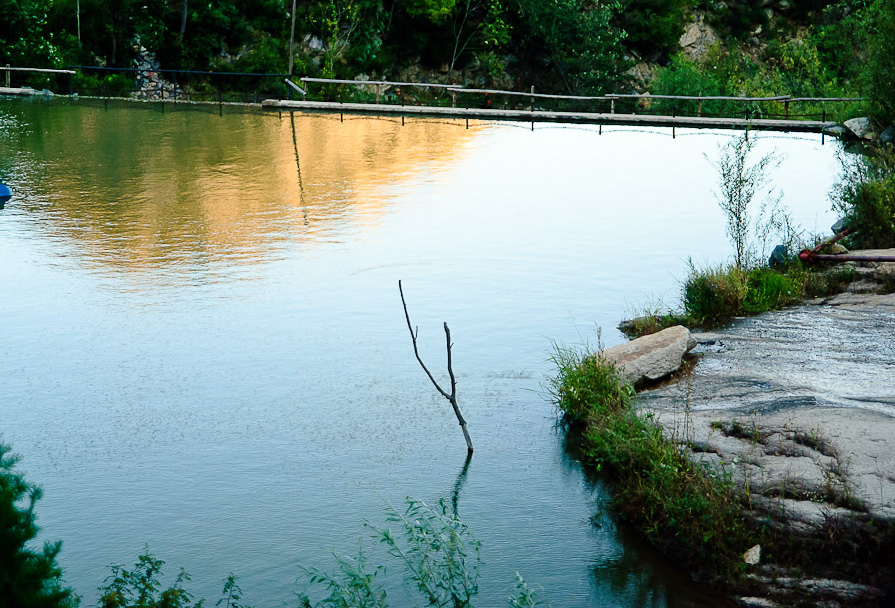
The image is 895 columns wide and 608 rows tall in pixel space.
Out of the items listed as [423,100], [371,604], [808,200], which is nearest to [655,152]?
[808,200]

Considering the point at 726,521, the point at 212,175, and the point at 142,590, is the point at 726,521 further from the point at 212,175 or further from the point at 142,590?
the point at 212,175

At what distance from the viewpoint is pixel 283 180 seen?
19.8 meters

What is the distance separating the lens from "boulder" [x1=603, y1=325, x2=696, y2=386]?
31.7 ft

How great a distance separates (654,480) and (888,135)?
14250mm

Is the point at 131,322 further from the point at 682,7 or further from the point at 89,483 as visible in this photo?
the point at 682,7

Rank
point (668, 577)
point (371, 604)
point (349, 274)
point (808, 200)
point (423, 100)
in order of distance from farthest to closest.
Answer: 1. point (423, 100)
2. point (808, 200)
3. point (349, 274)
4. point (668, 577)
5. point (371, 604)

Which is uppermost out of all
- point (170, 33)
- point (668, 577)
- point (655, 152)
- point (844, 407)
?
point (170, 33)

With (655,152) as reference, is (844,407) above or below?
below

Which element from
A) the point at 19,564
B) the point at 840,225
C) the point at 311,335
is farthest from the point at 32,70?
the point at 19,564

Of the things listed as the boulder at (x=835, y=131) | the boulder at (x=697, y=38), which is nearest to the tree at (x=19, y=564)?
the boulder at (x=835, y=131)

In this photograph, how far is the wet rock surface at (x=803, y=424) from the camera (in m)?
6.67

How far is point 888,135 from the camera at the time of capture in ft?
63.0

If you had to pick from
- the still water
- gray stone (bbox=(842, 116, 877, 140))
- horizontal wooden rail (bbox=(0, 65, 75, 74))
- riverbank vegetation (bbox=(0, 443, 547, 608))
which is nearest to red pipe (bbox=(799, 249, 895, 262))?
the still water

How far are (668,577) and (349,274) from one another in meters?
7.71
